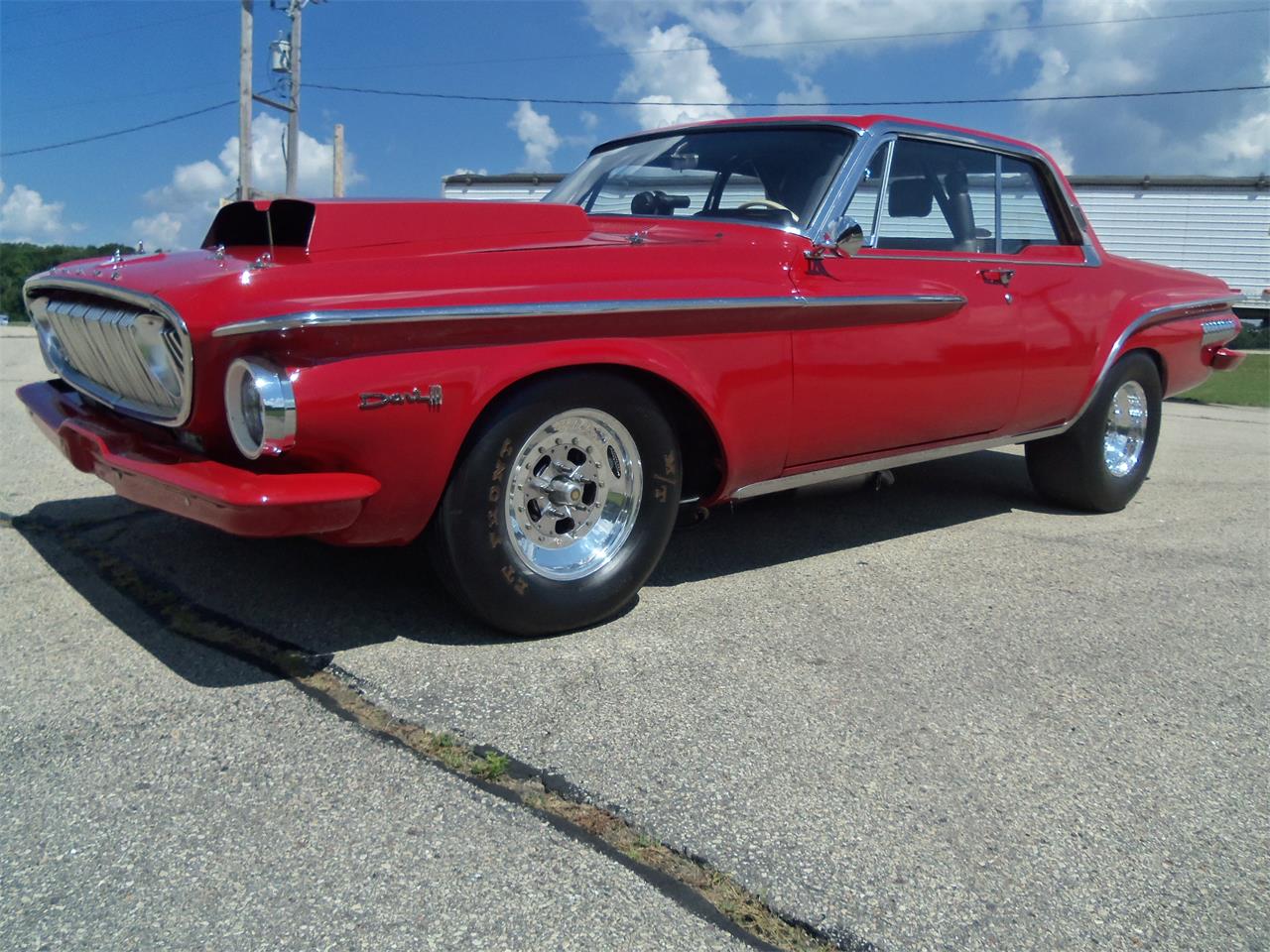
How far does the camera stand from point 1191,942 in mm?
1867

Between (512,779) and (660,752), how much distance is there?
343 mm

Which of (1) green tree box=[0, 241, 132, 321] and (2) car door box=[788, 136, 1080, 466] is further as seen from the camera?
(1) green tree box=[0, 241, 132, 321]

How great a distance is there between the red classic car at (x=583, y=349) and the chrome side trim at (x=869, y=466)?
14 mm

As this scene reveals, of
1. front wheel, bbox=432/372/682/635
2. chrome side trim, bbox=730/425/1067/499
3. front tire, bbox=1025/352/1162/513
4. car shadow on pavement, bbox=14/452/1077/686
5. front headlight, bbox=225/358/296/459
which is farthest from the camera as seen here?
front tire, bbox=1025/352/1162/513

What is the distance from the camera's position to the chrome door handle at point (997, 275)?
4188 millimetres

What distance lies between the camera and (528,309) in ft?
9.25

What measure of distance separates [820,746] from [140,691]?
1618 millimetres

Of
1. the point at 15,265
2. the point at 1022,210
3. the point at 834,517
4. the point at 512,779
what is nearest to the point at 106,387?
the point at 512,779

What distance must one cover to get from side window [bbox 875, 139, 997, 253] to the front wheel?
1347 mm

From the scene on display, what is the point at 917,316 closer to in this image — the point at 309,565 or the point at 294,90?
the point at 309,565

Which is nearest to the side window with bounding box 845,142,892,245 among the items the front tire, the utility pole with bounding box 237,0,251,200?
the front tire

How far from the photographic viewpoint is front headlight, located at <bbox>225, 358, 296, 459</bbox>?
247cm

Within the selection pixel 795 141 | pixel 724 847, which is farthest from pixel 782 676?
pixel 795 141

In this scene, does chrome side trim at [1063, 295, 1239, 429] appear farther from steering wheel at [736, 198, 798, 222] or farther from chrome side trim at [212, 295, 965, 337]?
steering wheel at [736, 198, 798, 222]
